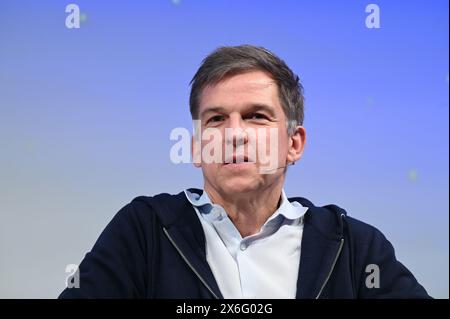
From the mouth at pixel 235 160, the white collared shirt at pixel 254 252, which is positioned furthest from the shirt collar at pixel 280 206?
the mouth at pixel 235 160

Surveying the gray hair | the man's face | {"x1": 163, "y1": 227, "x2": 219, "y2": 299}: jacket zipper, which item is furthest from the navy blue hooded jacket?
the gray hair

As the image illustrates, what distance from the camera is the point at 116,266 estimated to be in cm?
111

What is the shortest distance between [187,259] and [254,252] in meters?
0.14

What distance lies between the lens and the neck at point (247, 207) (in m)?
1.23

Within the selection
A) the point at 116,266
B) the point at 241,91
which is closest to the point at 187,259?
the point at 116,266

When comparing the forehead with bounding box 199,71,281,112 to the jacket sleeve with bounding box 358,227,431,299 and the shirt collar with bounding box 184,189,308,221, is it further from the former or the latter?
the jacket sleeve with bounding box 358,227,431,299

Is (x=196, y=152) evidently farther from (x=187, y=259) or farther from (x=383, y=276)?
(x=383, y=276)

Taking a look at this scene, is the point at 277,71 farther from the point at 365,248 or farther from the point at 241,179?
the point at 365,248

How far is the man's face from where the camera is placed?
1169 mm

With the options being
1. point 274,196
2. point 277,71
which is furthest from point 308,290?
point 277,71

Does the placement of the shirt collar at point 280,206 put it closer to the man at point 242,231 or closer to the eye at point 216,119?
the man at point 242,231

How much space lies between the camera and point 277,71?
1.24m
